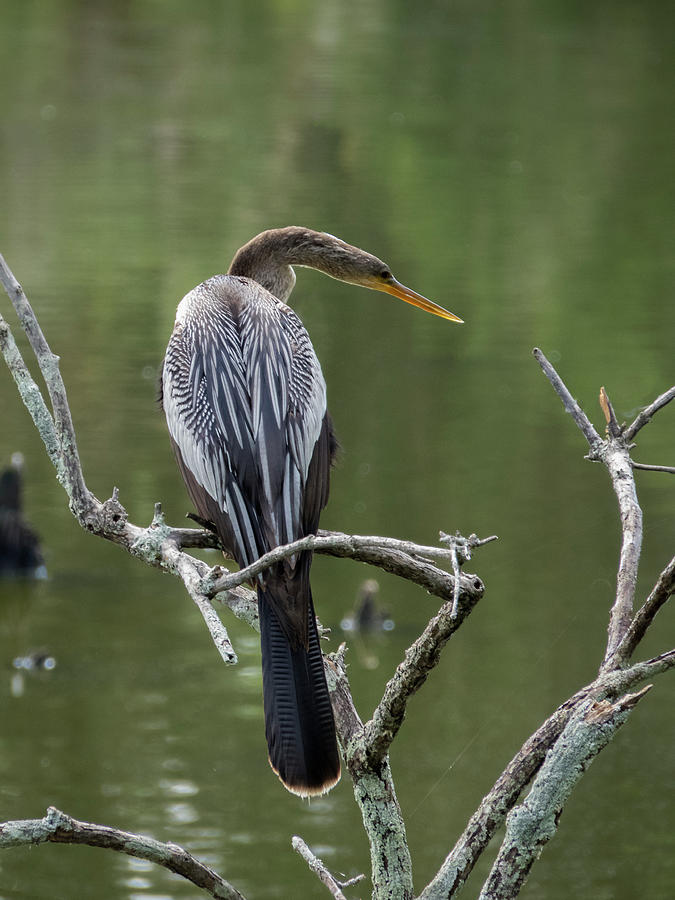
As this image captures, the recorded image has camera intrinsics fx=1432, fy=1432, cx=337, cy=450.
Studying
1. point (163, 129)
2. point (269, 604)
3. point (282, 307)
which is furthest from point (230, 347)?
point (163, 129)

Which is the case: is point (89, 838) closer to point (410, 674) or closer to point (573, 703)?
point (410, 674)

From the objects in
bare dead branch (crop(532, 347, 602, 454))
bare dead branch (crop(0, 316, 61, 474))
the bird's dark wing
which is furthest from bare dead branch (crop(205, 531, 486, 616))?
bare dead branch (crop(0, 316, 61, 474))

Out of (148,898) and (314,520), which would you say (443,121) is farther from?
(314,520)

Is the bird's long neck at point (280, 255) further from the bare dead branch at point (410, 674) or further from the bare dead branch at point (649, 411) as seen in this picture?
the bare dead branch at point (410, 674)

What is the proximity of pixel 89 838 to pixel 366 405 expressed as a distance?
7748 millimetres

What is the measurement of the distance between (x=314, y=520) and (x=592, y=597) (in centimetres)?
446

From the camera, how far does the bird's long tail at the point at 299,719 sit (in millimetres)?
2549

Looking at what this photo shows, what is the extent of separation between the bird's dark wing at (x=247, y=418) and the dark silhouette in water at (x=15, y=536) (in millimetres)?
3891

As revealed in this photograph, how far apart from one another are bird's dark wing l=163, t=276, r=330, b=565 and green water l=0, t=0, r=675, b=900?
2512 millimetres

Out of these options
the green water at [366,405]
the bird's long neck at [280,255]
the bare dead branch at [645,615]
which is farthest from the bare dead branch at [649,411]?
the green water at [366,405]

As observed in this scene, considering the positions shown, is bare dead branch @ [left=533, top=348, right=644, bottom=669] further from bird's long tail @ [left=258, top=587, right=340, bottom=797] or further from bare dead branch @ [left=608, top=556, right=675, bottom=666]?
bird's long tail @ [left=258, top=587, right=340, bottom=797]

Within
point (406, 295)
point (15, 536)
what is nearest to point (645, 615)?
point (406, 295)

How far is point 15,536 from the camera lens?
282 inches

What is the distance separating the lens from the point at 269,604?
8.63 ft
